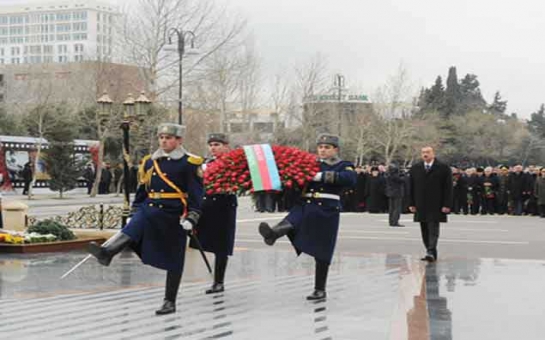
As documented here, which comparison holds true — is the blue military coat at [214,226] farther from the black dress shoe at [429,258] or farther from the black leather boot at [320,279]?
the black dress shoe at [429,258]

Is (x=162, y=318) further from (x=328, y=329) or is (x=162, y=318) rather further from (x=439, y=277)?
(x=439, y=277)

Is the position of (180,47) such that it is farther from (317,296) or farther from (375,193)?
(317,296)

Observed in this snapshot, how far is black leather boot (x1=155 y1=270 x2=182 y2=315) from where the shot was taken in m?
8.71

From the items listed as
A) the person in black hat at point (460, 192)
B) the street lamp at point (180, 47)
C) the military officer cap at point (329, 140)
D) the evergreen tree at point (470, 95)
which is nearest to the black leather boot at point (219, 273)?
the military officer cap at point (329, 140)

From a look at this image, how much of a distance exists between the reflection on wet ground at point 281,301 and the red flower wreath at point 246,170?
1.31 meters

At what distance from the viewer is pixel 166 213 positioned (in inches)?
350

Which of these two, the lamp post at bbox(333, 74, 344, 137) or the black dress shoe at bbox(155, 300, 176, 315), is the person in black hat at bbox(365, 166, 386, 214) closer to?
the black dress shoe at bbox(155, 300, 176, 315)

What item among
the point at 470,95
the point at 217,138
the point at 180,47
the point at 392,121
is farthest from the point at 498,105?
the point at 217,138

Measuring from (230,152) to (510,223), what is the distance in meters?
16.0

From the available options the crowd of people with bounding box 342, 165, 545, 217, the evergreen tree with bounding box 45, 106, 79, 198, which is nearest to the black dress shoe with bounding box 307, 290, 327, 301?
the crowd of people with bounding box 342, 165, 545, 217

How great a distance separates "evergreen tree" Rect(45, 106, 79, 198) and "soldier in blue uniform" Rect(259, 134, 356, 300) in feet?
107

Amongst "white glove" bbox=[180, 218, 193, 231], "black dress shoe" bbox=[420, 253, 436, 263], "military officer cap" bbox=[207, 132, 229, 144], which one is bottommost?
"black dress shoe" bbox=[420, 253, 436, 263]

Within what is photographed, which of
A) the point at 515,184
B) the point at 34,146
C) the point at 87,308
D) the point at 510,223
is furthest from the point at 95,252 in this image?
the point at 34,146

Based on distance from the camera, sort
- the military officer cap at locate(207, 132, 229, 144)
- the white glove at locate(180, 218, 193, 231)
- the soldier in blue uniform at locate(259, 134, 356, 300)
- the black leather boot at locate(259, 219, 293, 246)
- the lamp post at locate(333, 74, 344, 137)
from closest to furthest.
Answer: the white glove at locate(180, 218, 193, 231) < the black leather boot at locate(259, 219, 293, 246) < the soldier in blue uniform at locate(259, 134, 356, 300) < the military officer cap at locate(207, 132, 229, 144) < the lamp post at locate(333, 74, 344, 137)
